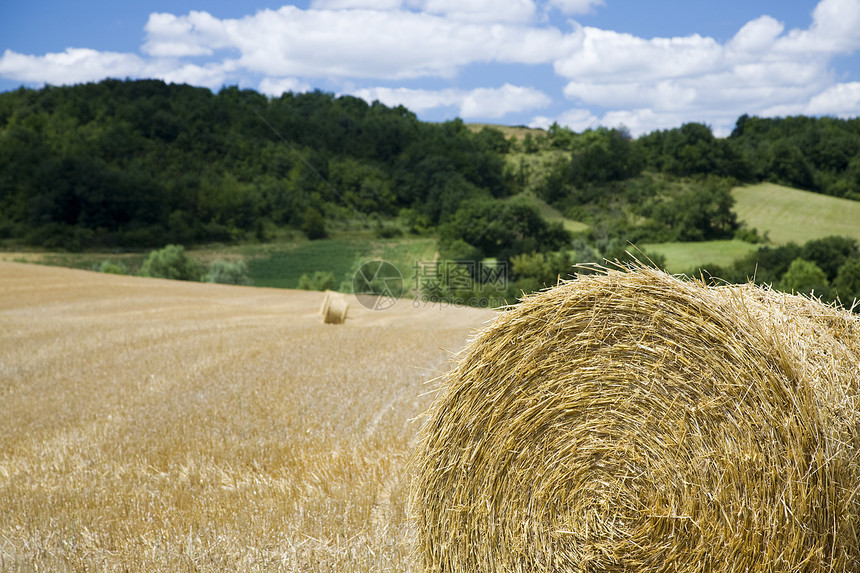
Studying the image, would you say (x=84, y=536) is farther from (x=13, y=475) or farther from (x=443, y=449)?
(x=443, y=449)

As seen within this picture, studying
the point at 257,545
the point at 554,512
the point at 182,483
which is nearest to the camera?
the point at 554,512

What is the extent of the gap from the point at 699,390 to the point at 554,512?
814mm

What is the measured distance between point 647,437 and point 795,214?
98.2 ft

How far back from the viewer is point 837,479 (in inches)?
91.0

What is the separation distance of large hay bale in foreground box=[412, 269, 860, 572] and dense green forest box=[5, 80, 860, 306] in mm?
20099

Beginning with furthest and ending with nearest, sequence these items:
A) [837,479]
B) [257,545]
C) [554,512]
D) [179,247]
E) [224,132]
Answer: [224,132] → [179,247] → [257,545] → [554,512] → [837,479]

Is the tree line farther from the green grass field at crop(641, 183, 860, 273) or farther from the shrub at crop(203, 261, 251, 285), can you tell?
the green grass field at crop(641, 183, 860, 273)

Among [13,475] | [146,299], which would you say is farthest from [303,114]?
[13,475]

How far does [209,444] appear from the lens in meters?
4.85

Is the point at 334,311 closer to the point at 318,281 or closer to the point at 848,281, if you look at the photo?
the point at 848,281

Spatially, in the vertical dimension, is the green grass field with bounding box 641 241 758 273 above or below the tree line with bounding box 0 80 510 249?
below

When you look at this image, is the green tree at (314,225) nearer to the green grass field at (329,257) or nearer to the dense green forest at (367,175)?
the dense green forest at (367,175)

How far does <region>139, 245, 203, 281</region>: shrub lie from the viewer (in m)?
29.4

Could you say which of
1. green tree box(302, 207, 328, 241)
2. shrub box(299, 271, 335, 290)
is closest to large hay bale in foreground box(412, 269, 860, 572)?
shrub box(299, 271, 335, 290)
